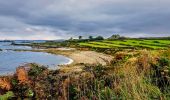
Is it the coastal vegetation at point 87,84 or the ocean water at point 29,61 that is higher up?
the coastal vegetation at point 87,84

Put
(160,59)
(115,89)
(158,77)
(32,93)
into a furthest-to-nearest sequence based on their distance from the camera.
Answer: (160,59) → (158,77) → (115,89) → (32,93)

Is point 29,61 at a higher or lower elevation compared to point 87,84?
lower

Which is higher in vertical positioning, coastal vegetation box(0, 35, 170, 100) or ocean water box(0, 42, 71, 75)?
coastal vegetation box(0, 35, 170, 100)

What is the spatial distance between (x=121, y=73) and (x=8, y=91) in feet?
11.1

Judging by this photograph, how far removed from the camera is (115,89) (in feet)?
33.5

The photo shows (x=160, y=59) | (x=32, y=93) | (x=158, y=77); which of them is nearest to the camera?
(x=32, y=93)

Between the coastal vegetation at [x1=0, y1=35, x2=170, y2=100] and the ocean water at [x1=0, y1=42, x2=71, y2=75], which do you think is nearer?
the coastal vegetation at [x1=0, y1=35, x2=170, y2=100]

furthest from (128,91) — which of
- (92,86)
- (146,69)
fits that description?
(146,69)

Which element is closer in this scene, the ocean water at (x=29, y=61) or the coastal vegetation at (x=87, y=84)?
the coastal vegetation at (x=87, y=84)

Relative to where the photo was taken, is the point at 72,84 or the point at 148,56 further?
the point at 148,56

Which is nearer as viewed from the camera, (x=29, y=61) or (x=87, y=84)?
(x=87, y=84)

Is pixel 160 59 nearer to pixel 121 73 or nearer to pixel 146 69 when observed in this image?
pixel 146 69

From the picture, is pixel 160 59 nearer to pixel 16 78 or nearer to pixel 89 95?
pixel 89 95

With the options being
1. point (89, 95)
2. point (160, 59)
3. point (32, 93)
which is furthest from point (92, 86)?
point (160, 59)
